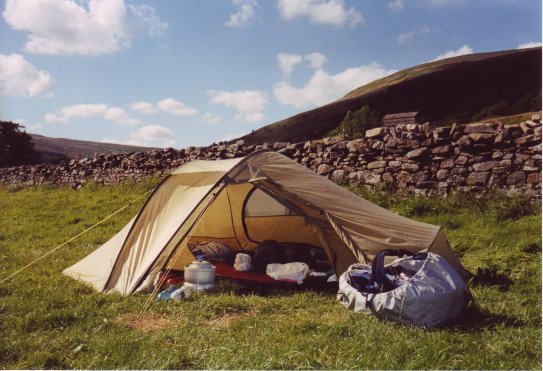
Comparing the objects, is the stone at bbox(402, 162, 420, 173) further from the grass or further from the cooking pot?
the cooking pot

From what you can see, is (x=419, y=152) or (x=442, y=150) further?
(x=419, y=152)

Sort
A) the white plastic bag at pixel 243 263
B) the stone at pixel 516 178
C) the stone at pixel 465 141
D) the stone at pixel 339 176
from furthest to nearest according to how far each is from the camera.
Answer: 1. the stone at pixel 339 176
2. the stone at pixel 465 141
3. the stone at pixel 516 178
4. the white plastic bag at pixel 243 263

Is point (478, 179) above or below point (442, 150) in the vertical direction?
below

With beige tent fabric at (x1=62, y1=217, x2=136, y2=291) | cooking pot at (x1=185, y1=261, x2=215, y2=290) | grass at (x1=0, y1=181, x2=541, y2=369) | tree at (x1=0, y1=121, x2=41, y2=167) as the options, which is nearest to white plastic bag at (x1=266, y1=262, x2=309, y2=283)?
grass at (x1=0, y1=181, x2=541, y2=369)

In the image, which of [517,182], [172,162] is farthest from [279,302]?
[172,162]

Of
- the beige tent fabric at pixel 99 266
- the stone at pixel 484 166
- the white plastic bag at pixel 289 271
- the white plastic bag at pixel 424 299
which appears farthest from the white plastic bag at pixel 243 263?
the stone at pixel 484 166

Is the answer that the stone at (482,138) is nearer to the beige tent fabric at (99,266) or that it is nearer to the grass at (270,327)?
the grass at (270,327)

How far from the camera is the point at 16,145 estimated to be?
26.4m

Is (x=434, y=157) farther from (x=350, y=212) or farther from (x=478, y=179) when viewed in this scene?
(x=350, y=212)

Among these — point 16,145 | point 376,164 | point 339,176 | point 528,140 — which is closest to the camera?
point 528,140

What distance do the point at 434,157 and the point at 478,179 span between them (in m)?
0.83

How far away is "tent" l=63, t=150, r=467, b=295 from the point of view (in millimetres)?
4801

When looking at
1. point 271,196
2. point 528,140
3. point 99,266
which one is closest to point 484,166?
point 528,140

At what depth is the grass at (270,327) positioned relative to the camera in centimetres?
315
